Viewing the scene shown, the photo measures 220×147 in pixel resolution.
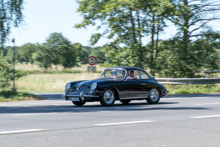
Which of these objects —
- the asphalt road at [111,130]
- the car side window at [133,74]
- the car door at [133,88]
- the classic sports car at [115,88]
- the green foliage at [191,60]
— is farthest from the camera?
the green foliage at [191,60]

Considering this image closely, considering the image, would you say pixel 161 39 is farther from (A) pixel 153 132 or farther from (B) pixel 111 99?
(A) pixel 153 132

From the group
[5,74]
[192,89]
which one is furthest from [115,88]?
[5,74]

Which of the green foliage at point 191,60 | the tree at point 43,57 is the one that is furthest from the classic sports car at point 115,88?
A: the tree at point 43,57

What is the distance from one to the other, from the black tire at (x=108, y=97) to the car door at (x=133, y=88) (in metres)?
0.31

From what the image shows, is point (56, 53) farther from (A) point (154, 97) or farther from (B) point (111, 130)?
(B) point (111, 130)

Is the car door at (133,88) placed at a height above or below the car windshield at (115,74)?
below

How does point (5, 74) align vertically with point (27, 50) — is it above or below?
below

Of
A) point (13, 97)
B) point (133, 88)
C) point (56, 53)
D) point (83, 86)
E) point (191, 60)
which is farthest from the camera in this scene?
point (56, 53)

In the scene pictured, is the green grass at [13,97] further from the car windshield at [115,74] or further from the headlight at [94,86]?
the headlight at [94,86]

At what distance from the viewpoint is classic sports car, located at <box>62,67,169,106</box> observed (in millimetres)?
13125

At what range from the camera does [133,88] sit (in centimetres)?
1422

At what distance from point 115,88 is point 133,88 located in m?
0.94

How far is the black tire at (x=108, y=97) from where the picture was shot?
13321 mm

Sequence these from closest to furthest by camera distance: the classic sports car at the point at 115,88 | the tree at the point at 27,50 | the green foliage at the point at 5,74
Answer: the classic sports car at the point at 115,88 → the green foliage at the point at 5,74 → the tree at the point at 27,50
